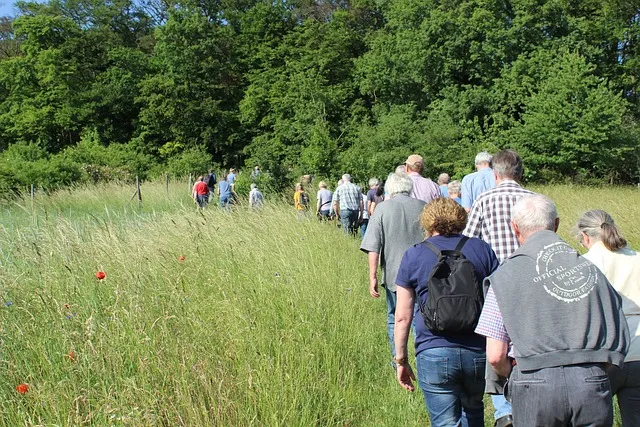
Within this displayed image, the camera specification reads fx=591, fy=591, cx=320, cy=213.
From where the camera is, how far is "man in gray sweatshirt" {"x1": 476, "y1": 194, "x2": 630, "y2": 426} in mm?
2422

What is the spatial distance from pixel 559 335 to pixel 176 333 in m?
2.28

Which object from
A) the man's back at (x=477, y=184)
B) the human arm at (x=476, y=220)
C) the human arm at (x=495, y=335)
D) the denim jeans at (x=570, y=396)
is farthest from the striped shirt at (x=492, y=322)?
the man's back at (x=477, y=184)

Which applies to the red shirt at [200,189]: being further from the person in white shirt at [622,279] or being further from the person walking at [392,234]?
the person in white shirt at [622,279]

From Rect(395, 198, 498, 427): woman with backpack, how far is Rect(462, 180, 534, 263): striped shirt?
3.29 ft

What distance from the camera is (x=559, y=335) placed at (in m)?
2.44

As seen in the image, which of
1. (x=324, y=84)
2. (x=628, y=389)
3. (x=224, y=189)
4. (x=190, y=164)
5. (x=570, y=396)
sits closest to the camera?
(x=570, y=396)

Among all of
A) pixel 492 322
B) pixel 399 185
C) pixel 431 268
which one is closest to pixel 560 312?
pixel 492 322

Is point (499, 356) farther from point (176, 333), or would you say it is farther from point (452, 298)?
point (176, 333)

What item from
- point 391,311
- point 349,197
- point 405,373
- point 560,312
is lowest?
point 391,311

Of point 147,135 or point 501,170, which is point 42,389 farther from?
point 147,135

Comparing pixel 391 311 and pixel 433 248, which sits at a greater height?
pixel 433 248

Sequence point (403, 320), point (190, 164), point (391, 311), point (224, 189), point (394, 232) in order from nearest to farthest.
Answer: point (403, 320)
point (394, 232)
point (391, 311)
point (224, 189)
point (190, 164)

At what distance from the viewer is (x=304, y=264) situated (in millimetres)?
6566

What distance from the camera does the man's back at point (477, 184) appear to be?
6.25 m
